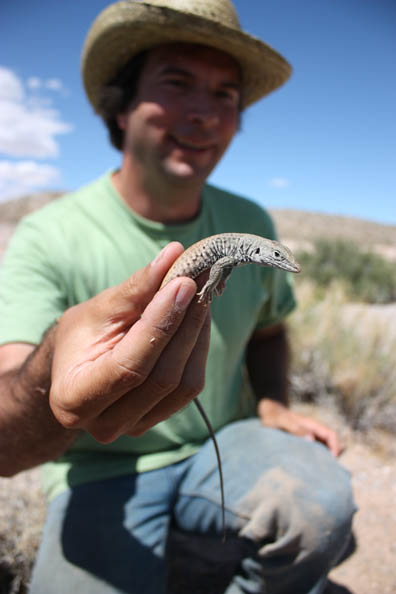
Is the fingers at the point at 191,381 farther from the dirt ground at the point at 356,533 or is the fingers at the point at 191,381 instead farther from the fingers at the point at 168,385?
the dirt ground at the point at 356,533

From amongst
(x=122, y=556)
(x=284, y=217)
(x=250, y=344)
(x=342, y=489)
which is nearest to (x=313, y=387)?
(x=250, y=344)

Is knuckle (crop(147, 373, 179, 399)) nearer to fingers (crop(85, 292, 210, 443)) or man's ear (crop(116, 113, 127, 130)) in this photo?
fingers (crop(85, 292, 210, 443))

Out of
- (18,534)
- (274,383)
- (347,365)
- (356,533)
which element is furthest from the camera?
(347,365)

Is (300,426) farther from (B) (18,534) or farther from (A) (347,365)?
(A) (347,365)

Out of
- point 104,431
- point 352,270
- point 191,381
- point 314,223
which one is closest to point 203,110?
point 191,381

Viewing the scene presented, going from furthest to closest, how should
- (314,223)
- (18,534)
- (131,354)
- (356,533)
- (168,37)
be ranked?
1. (314,223)
2. (356,533)
3. (18,534)
4. (168,37)
5. (131,354)

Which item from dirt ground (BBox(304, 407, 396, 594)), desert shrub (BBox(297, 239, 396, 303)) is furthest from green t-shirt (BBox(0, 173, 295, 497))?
desert shrub (BBox(297, 239, 396, 303))
